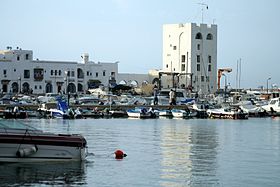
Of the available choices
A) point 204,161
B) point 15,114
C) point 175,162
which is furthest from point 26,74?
point 175,162

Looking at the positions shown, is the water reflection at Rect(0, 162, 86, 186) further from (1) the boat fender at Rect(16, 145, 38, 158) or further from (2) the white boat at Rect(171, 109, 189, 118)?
(2) the white boat at Rect(171, 109, 189, 118)

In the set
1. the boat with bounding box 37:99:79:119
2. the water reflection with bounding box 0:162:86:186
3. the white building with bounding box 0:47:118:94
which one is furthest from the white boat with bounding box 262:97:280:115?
the water reflection with bounding box 0:162:86:186

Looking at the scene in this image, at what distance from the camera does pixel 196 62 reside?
130000mm

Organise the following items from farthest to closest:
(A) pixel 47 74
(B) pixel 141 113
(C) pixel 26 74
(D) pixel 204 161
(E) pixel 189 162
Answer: (A) pixel 47 74 → (C) pixel 26 74 → (B) pixel 141 113 → (D) pixel 204 161 → (E) pixel 189 162

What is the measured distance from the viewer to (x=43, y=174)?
77.8 ft

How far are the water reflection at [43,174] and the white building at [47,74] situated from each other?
7526 cm

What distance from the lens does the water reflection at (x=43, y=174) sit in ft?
73.0

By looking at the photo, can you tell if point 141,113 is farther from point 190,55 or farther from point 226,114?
point 190,55

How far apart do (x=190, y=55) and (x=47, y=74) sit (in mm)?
32657

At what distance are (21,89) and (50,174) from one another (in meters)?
86.8

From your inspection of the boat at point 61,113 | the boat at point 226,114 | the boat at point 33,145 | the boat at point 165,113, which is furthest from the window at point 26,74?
the boat at point 33,145

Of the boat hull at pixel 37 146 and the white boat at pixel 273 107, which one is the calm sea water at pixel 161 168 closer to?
the boat hull at pixel 37 146

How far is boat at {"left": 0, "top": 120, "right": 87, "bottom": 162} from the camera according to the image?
24.7m

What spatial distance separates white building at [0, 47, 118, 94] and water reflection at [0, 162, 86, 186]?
75.3 m
